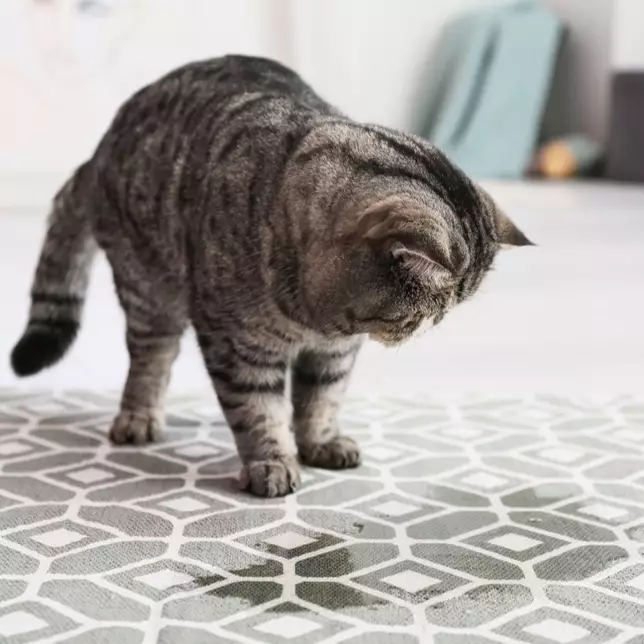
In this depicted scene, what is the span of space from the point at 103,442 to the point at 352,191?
0.64 m

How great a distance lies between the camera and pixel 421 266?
1.31 m

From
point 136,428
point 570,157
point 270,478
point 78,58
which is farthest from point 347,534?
point 570,157

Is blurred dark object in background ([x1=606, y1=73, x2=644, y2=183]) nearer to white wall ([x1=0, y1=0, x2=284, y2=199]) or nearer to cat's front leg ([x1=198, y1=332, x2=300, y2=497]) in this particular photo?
white wall ([x1=0, y1=0, x2=284, y2=199])

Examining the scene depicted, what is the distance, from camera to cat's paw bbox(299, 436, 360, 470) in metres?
1.66

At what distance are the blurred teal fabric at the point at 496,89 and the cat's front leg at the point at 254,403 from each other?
286 centimetres

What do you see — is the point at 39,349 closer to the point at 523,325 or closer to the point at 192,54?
the point at 523,325

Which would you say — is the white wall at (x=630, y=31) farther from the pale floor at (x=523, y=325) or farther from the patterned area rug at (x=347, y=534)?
the patterned area rug at (x=347, y=534)

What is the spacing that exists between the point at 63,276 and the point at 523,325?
3.95 feet

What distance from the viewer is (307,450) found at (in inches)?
66.8

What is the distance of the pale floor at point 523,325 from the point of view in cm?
218

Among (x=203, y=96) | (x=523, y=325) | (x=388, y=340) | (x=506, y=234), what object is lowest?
(x=523, y=325)

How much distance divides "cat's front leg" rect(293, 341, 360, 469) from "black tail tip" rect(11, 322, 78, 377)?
0.44 meters

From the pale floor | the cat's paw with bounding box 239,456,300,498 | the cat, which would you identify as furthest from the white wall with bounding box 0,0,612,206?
the cat's paw with bounding box 239,456,300,498

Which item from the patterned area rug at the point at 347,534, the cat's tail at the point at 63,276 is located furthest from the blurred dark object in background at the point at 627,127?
the cat's tail at the point at 63,276
